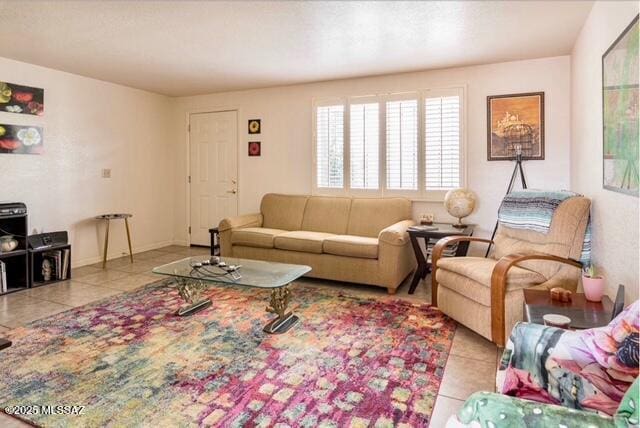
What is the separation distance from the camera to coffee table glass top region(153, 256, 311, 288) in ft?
9.34

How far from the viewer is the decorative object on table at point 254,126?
556 centimetres

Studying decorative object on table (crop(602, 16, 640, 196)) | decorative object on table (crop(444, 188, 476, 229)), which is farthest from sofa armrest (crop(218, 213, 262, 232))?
decorative object on table (crop(602, 16, 640, 196))

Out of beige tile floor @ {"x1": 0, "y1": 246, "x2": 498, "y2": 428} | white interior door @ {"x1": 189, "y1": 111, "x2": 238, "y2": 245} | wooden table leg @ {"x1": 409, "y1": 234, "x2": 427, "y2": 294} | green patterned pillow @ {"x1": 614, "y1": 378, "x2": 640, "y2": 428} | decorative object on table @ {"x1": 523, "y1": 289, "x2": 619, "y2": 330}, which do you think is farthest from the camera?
white interior door @ {"x1": 189, "y1": 111, "x2": 238, "y2": 245}

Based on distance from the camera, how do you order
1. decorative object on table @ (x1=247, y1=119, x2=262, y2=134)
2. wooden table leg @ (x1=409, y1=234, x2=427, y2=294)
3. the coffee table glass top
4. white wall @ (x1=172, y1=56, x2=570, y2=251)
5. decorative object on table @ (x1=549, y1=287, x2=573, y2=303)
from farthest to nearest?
decorative object on table @ (x1=247, y1=119, x2=262, y2=134), white wall @ (x1=172, y1=56, x2=570, y2=251), wooden table leg @ (x1=409, y1=234, x2=427, y2=294), the coffee table glass top, decorative object on table @ (x1=549, y1=287, x2=573, y2=303)

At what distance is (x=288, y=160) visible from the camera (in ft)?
17.7

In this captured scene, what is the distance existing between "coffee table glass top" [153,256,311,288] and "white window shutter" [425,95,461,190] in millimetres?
2123

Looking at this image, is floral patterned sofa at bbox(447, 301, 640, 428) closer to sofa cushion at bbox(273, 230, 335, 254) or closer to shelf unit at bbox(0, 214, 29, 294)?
sofa cushion at bbox(273, 230, 335, 254)

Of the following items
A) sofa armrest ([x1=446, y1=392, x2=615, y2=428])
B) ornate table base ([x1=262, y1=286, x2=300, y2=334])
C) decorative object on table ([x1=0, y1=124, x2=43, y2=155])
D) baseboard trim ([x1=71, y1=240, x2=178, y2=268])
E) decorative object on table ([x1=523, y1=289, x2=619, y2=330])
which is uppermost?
decorative object on table ([x1=0, y1=124, x2=43, y2=155])

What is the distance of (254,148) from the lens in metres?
5.62

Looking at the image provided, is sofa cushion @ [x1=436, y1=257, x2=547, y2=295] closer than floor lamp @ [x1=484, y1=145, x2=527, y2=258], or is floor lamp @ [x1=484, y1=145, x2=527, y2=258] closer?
sofa cushion @ [x1=436, y1=257, x2=547, y2=295]

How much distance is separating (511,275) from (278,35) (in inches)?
103

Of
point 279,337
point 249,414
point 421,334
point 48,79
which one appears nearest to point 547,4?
point 421,334

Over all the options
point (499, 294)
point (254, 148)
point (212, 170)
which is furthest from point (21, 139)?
point (499, 294)

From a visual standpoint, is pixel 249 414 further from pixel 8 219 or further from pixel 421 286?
pixel 8 219
